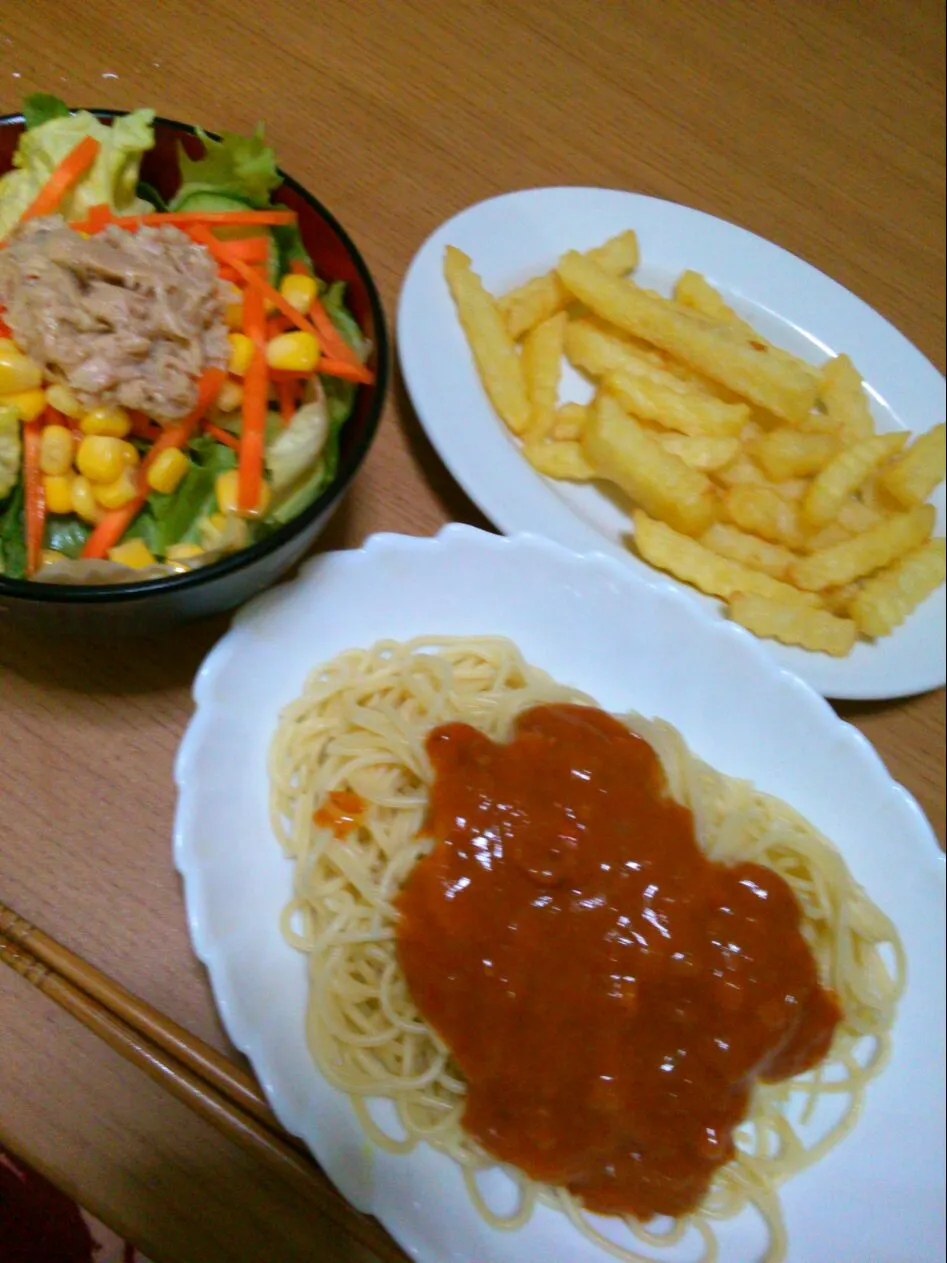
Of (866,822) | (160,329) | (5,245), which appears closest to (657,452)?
(866,822)

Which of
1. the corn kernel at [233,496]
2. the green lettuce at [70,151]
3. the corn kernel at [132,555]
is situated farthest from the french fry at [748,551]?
the green lettuce at [70,151]

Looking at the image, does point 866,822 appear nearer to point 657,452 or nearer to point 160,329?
point 657,452

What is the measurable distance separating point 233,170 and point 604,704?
3.35 ft

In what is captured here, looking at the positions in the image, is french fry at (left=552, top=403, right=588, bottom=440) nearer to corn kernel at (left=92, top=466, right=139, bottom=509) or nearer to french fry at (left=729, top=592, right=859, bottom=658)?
french fry at (left=729, top=592, right=859, bottom=658)

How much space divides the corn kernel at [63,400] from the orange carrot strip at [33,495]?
0.04 m

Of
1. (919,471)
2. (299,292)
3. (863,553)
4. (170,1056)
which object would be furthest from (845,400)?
(170,1056)

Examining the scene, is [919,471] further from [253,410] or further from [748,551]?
[253,410]

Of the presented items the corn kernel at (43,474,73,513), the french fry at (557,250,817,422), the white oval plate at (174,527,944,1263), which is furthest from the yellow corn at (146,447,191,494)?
the french fry at (557,250,817,422)

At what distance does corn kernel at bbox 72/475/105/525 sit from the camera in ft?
3.72

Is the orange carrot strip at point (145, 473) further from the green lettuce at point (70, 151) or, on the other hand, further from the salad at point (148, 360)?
the green lettuce at point (70, 151)

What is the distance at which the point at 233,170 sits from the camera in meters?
1.25

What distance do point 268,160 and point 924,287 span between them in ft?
6.14

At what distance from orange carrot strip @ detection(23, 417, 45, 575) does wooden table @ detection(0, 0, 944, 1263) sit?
21 cm

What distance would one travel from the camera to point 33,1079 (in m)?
1.08
